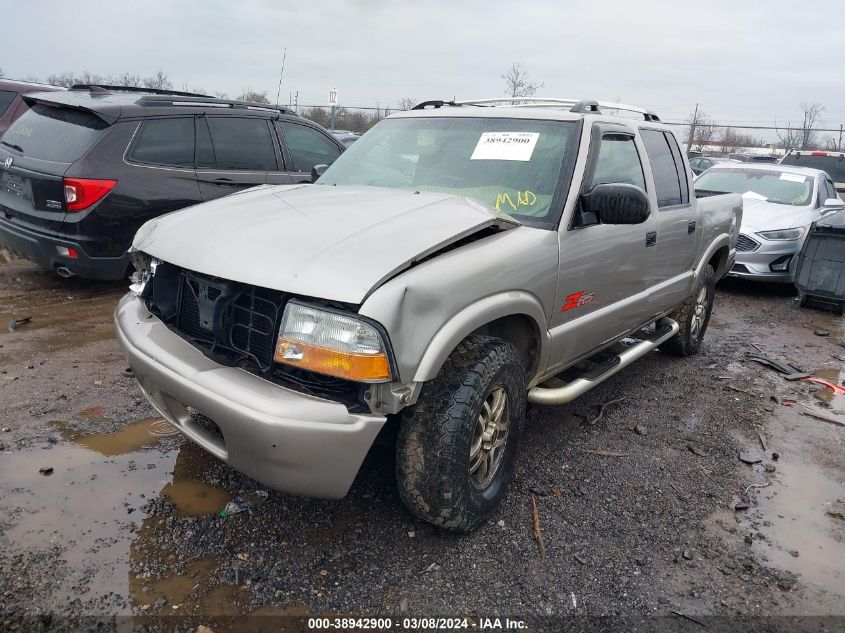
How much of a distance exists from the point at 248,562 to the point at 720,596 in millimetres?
1891

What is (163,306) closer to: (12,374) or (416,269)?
(416,269)

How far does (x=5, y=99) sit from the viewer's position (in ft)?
24.3

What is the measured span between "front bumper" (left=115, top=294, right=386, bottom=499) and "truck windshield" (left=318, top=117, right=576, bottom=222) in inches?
58.5

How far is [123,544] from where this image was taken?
245 cm

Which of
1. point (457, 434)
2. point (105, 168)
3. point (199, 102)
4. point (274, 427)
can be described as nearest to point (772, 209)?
point (199, 102)

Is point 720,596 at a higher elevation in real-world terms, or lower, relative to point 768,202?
lower

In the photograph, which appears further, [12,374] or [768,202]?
[768,202]

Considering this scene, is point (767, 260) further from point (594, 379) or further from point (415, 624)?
point (415, 624)

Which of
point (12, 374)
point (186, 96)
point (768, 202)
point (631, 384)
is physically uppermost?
point (186, 96)

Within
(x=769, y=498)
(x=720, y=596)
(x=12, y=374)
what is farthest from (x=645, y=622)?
(x=12, y=374)

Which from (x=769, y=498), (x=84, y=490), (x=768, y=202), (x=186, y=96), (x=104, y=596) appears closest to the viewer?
(x=104, y=596)

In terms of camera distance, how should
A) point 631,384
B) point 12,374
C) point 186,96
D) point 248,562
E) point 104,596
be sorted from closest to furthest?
point 104,596 < point 248,562 < point 12,374 < point 631,384 < point 186,96

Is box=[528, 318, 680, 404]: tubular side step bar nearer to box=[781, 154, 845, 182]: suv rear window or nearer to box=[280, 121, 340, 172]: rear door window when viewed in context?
box=[280, 121, 340, 172]: rear door window

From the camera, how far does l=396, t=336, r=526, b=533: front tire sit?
2.35 meters
